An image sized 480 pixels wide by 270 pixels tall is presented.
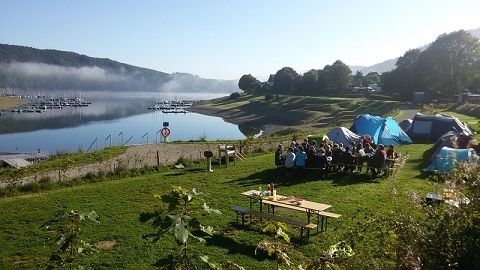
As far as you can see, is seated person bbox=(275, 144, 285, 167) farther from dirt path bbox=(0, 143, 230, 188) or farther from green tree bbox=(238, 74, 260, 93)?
green tree bbox=(238, 74, 260, 93)

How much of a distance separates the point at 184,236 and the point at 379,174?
47.9ft

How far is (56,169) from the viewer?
62.9ft

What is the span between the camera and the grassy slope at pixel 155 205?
9242 millimetres

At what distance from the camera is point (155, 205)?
43.3 ft

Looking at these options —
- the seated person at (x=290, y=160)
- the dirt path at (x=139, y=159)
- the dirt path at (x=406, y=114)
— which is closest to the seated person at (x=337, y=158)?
the seated person at (x=290, y=160)

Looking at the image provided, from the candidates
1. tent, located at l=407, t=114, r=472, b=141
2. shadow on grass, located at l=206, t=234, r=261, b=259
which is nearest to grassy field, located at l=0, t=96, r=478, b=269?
shadow on grass, located at l=206, t=234, r=261, b=259

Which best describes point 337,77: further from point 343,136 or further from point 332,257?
point 332,257

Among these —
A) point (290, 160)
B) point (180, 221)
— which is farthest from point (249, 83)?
point (180, 221)

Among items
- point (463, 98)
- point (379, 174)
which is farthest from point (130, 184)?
point (463, 98)

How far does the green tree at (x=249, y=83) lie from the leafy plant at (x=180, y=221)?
448 ft

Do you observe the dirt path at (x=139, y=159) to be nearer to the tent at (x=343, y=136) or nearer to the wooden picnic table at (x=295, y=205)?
the tent at (x=343, y=136)

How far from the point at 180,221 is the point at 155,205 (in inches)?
410

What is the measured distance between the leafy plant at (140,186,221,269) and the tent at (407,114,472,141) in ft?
76.9

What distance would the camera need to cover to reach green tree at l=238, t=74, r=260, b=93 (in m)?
142
